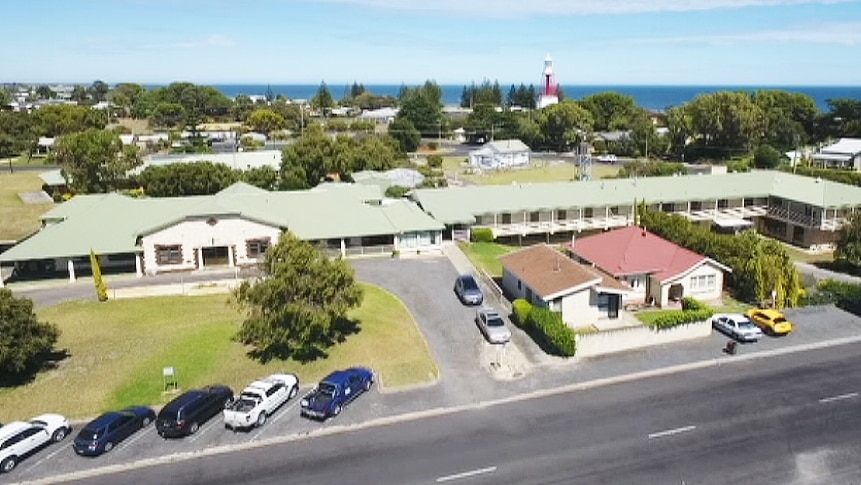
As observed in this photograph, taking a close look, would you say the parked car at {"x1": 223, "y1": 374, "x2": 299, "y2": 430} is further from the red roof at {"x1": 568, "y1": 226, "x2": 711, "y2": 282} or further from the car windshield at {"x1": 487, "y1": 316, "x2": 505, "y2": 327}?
the red roof at {"x1": 568, "y1": 226, "x2": 711, "y2": 282}

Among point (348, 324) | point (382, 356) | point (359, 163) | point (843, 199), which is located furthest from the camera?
point (359, 163)

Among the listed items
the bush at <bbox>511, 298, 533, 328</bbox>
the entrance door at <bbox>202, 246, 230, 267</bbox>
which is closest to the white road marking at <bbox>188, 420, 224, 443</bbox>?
the bush at <bbox>511, 298, 533, 328</bbox>

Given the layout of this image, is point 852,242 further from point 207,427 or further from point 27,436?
point 27,436

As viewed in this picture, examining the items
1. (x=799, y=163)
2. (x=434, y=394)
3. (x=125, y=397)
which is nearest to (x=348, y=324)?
(x=434, y=394)

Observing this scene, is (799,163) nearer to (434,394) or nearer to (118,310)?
(434,394)

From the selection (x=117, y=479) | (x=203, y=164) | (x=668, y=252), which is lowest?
(x=117, y=479)

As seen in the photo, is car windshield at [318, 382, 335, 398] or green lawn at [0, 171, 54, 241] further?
green lawn at [0, 171, 54, 241]

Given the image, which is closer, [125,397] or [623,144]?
[125,397]
